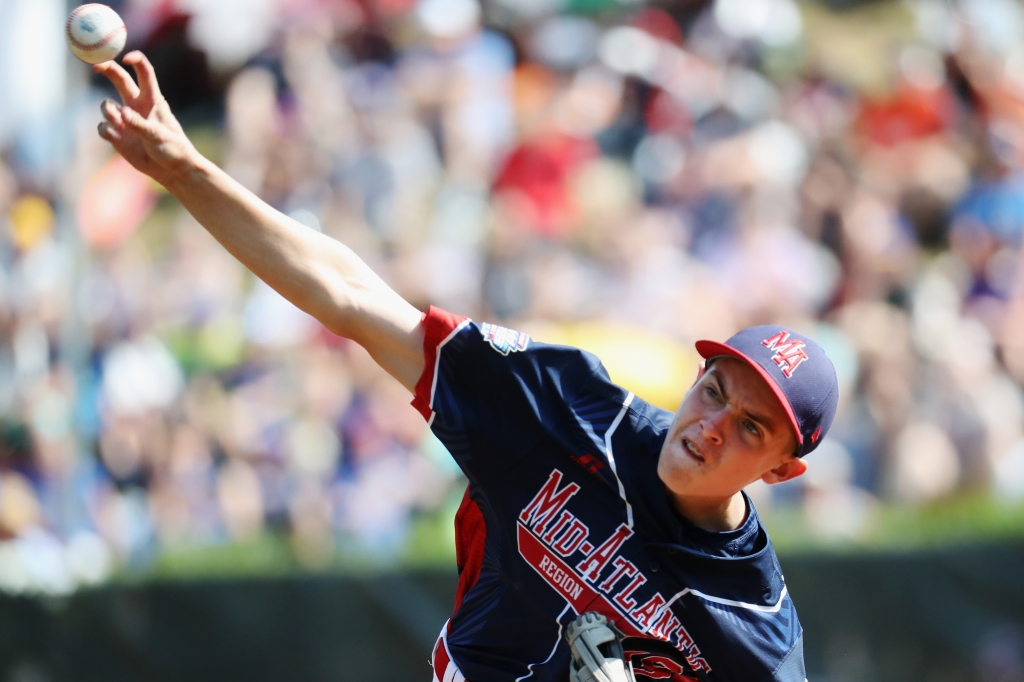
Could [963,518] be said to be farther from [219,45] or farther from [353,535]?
[219,45]

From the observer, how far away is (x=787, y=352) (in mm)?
3027

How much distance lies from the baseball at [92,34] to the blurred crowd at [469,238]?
13.1 ft

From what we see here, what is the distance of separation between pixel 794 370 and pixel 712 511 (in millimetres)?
502

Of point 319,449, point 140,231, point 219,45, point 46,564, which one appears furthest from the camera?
point 219,45

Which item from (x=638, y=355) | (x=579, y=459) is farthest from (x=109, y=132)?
(x=638, y=355)

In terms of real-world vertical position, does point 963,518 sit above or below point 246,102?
below

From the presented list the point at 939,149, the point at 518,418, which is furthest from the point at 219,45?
the point at 518,418

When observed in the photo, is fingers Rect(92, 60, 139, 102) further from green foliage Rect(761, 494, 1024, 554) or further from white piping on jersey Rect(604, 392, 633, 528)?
green foliage Rect(761, 494, 1024, 554)

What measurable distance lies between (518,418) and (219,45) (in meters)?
8.00

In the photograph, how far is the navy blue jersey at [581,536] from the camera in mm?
3078

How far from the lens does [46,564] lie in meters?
6.98

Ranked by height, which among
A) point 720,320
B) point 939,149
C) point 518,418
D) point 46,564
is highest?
point 518,418

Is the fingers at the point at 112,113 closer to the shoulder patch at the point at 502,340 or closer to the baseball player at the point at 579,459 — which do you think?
the baseball player at the point at 579,459

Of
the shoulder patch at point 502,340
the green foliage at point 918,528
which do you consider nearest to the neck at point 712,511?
the shoulder patch at point 502,340
